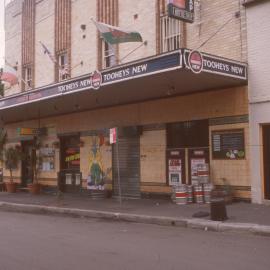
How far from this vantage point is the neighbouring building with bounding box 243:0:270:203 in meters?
14.6

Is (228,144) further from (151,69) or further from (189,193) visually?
(151,69)

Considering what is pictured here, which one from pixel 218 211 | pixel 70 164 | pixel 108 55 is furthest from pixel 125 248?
pixel 70 164

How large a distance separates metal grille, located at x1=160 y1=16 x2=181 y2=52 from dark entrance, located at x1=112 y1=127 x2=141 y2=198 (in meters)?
3.32

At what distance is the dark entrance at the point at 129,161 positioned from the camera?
18797mm

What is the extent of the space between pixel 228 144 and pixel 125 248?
742 centimetres

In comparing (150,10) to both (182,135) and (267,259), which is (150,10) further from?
(267,259)

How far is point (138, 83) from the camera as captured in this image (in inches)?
617

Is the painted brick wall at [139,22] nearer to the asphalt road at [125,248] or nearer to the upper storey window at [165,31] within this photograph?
the upper storey window at [165,31]

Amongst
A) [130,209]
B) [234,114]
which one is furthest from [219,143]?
[130,209]

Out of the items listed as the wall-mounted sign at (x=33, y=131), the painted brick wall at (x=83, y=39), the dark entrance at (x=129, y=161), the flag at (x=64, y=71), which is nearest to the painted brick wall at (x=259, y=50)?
the dark entrance at (x=129, y=161)

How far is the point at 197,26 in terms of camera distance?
649 inches

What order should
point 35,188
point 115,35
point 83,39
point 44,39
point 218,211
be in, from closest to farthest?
1. point 218,211
2. point 115,35
3. point 83,39
4. point 35,188
5. point 44,39

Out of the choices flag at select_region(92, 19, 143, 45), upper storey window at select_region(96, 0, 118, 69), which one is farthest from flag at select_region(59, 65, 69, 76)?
flag at select_region(92, 19, 143, 45)

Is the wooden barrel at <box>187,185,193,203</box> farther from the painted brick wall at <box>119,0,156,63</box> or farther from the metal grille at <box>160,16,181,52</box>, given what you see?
the painted brick wall at <box>119,0,156,63</box>
